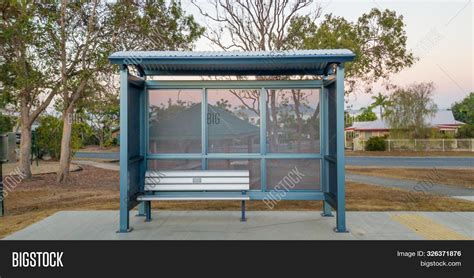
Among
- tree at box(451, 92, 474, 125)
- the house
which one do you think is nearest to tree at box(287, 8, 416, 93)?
the house

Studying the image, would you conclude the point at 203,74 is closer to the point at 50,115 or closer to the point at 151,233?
the point at 151,233

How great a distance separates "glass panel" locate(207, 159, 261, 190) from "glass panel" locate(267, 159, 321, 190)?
0.68 ft

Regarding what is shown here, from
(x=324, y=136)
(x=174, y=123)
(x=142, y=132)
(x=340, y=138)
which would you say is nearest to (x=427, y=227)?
(x=340, y=138)

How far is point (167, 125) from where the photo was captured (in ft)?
23.2

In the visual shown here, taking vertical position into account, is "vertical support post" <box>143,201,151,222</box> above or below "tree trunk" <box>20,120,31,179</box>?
below

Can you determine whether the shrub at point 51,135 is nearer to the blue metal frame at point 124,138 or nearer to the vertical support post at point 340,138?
the blue metal frame at point 124,138

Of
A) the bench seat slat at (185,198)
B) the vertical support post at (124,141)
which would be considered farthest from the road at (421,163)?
the vertical support post at (124,141)

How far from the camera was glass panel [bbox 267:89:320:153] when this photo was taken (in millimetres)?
6953

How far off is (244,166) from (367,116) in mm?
68266

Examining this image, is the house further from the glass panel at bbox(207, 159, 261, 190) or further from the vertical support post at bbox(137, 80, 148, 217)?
the vertical support post at bbox(137, 80, 148, 217)

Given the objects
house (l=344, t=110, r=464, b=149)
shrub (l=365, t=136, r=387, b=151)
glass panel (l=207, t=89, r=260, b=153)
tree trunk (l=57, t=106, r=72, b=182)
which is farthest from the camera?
house (l=344, t=110, r=464, b=149)

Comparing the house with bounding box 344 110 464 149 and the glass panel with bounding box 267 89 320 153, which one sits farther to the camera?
the house with bounding box 344 110 464 149

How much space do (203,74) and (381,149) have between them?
3182 centimetres
